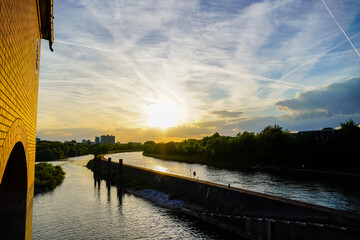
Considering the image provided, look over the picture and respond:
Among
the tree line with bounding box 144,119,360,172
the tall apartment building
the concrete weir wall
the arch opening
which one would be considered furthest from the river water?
the tree line with bounding box 144,119,360,172

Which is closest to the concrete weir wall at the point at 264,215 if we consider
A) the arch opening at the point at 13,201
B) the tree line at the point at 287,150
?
the arch opening at the point at 13,201

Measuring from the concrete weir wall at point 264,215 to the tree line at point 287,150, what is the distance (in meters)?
58.1

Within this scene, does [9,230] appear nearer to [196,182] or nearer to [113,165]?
[196,182]

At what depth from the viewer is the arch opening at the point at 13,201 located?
11.1 metres

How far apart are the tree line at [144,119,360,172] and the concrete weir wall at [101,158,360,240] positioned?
58.1 meters

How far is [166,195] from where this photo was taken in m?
35.0

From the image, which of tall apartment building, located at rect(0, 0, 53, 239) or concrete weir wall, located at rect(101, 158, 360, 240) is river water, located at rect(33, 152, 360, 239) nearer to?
concrete weir wall, located at rect(101, 158, 360, 240)

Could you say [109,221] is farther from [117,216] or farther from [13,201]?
[13,201]

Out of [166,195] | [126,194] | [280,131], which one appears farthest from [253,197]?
[280,131]

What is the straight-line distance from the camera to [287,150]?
86.3m

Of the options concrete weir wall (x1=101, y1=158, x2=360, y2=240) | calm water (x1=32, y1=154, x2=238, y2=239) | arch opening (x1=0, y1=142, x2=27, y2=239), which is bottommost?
calm water (x1=32, y1=154, x2=238, y2=239)

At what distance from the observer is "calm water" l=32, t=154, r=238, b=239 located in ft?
71.6

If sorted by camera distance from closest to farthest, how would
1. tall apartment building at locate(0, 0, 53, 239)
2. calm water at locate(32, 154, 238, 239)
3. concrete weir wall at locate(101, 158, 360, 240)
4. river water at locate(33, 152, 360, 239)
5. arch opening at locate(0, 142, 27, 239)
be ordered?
tall apartment building at locate(0, 0, 53, 239), arch opening at locate(0, 142, 27, 239), concrete weir wall at locate(101, 158, 360, 240), calm water at locate(32, 154, 238, 239), river water at locate(33, 152, 360, 239)

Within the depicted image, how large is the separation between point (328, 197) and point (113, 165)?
161 ft
